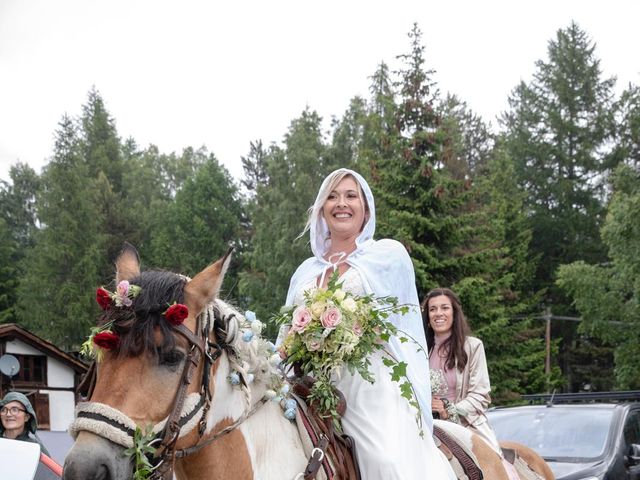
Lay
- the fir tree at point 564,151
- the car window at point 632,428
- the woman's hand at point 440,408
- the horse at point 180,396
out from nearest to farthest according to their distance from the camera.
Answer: the horse at point 180,396 → the woman's hand at point 440,408 → the car window at point 632,428 → the fir tree at point 564,151

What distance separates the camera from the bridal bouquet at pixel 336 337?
369 centimetres

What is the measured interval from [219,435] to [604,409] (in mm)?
7620

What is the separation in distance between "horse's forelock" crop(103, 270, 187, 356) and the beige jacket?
3178 mm

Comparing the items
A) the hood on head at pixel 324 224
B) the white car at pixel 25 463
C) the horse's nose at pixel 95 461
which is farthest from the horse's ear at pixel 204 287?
the white car at pixel 25 463

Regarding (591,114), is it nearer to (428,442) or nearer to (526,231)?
(526,231)

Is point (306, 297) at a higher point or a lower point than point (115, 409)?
higher

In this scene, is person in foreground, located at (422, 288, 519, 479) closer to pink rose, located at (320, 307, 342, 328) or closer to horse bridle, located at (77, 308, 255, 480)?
pink rose, located at (320, 307, 342, 328)

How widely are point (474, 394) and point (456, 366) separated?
344 mm

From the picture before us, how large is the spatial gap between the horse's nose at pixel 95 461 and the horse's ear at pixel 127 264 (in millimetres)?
711

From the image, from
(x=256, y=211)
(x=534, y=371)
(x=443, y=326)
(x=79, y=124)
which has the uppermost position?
(x=79, y=124)

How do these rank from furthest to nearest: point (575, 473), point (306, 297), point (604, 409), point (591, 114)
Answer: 1. point (591, 114)
2. point (604, 409)
3. point (575, 473)
4. point (306, 297)

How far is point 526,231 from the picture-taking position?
4188 centimetres

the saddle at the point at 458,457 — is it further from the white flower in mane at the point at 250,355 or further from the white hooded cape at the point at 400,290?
the white flower in mane at the point at 250,355

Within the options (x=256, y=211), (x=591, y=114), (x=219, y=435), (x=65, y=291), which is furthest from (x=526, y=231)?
(x=219, y=435)
